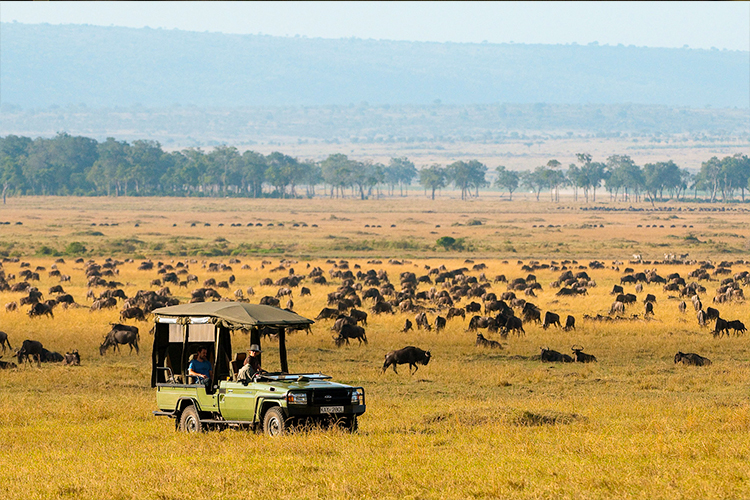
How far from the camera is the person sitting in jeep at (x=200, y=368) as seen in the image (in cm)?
1564

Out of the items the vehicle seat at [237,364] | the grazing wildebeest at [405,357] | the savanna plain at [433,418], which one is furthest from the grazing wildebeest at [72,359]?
the vehicle seat at [237,364]

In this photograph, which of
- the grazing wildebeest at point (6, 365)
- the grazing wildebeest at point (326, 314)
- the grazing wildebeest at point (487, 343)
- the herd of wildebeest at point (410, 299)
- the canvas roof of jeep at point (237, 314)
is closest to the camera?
the canvas roof of jeep at point (237, 314)

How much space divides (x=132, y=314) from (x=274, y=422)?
21382 millimetres

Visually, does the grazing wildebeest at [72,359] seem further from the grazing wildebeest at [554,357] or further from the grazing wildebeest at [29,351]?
the grazing wildebeest at [554,357]

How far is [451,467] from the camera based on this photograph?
12.7 meters

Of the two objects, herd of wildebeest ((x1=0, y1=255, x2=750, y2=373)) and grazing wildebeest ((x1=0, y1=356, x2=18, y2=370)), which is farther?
herd of wildebeest ((x1=0, y1=255, x2=750, y2=373))

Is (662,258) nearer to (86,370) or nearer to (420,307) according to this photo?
(420,307)

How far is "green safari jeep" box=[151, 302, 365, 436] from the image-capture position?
14.6 metres

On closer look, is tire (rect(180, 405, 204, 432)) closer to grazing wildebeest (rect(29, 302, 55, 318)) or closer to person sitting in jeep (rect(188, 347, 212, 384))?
person sitting in jeep (rect(188, 347, 212, 384))

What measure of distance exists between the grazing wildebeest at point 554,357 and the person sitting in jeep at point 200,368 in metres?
13.2

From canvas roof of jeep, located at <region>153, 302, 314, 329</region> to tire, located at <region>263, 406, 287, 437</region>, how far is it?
1300mm

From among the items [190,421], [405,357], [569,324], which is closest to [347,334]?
[405,357]

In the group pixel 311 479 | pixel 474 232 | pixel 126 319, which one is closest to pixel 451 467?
pixel 311 479

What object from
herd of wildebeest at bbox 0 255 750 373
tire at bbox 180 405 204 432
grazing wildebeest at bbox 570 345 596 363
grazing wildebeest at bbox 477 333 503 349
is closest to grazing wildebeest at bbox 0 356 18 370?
herd of wildebeest at bbox 0 255 750 373
